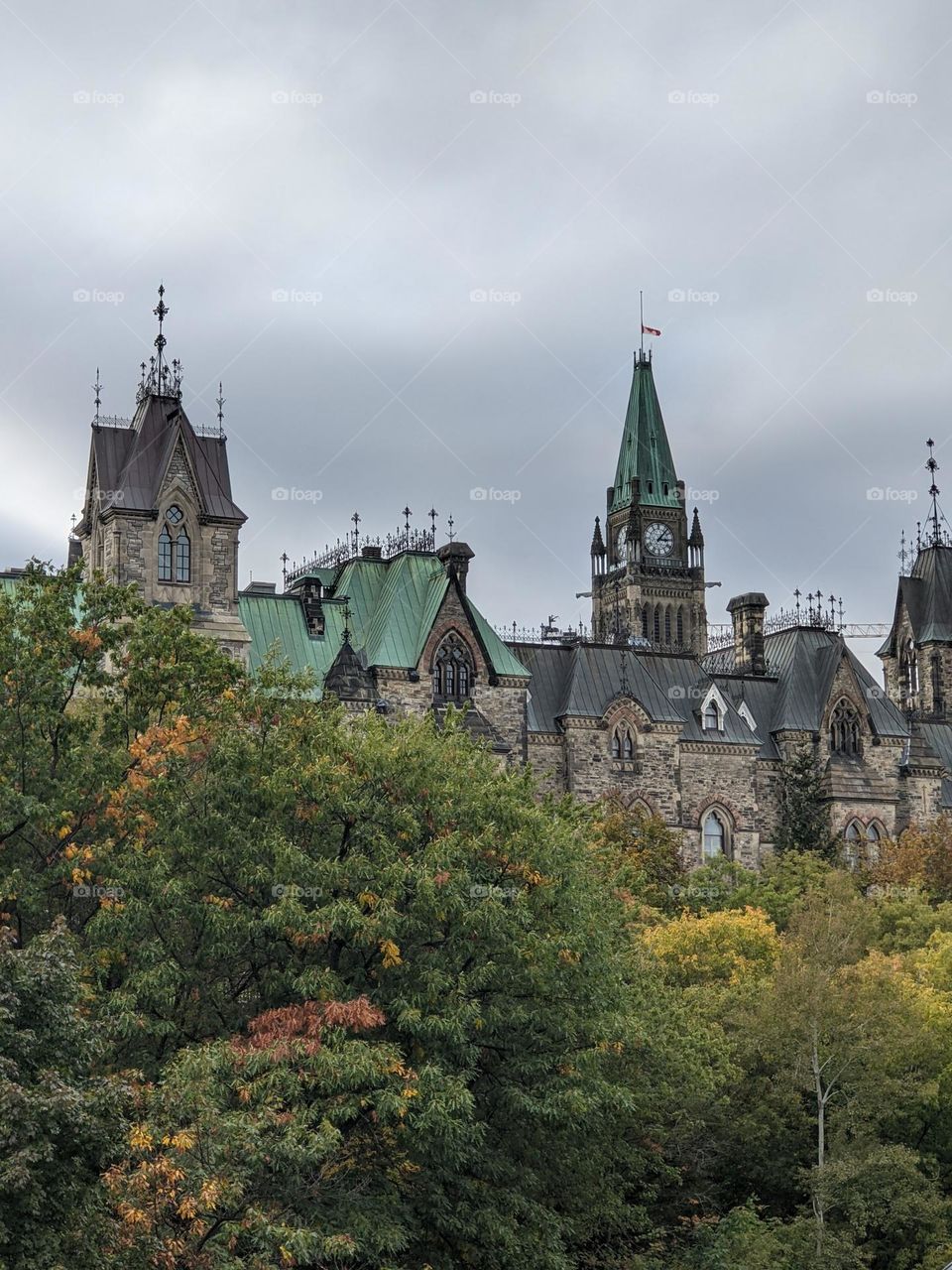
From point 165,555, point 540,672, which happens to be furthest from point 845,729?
point 165,555

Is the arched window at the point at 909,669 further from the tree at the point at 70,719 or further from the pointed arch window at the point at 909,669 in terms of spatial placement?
the tree at the point at 70,719

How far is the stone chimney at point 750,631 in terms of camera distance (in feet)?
311

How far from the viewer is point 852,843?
8775 cm

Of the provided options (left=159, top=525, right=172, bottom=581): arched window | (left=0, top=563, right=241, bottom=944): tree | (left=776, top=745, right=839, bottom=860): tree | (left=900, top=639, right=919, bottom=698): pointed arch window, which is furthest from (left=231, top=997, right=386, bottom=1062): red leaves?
(left=900, top=639, right=919, bottom=698): pointed arch window

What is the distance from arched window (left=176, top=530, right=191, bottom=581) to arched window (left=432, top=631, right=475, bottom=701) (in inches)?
436

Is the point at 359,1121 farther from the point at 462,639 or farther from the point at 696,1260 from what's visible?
the point at 462,639

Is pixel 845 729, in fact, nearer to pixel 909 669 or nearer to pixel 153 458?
pixel 909 669

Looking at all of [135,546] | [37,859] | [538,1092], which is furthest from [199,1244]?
[135,546]

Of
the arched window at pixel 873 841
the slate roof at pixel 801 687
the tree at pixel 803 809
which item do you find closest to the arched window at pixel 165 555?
the tree at pixel 803 809

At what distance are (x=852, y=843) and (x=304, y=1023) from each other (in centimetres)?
5739

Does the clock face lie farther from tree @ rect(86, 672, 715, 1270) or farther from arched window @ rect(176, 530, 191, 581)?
tree @ rect(86, 672, 715, 1270)

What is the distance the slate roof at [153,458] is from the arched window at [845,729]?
107 feet

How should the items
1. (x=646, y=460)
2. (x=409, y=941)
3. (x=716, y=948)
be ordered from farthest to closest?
(x=646, y=460) < (x=716, y=948) < (x=409, y=941)

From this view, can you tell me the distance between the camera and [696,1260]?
4153 cm
